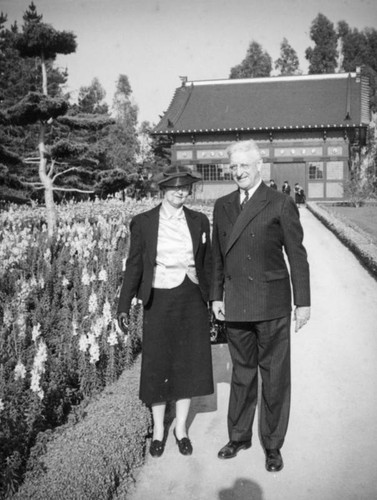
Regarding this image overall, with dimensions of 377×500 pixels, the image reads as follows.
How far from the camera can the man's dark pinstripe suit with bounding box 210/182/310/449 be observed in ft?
10.2

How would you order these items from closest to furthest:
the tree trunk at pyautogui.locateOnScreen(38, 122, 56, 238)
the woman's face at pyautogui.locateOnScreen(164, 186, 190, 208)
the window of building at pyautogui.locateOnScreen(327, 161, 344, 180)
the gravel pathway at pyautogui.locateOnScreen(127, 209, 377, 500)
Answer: the gravel pathway at pyautogui.locateOnScreen(127, 209, 377, 500) → the woman's face at pyautogui.locateOnScreen(164, 186, 190, 208) → the tree trunk at pyautogui.locateOnScreen(38, 122, 56, 238) → the window of building at pyautogui.locateOnScreen(327, 161, 344, 180)

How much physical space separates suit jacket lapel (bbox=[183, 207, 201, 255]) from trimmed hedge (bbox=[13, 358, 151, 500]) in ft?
3.94

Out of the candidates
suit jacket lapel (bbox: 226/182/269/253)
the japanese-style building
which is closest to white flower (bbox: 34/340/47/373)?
suit jacket lapel (bbox: 226/182/269/253)

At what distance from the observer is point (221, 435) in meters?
3.56

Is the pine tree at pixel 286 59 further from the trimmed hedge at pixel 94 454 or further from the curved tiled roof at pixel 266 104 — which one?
the trimmed hedge at pixel 94 454

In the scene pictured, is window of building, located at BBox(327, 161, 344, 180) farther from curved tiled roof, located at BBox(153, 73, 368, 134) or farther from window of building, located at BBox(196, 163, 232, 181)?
window of building, located at BBox(196, 163, 232, 181)

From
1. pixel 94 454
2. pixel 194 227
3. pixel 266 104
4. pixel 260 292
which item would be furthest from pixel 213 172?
pixel 94 454

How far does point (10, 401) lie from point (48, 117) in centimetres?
1053

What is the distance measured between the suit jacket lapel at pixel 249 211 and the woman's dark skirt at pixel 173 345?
47cm

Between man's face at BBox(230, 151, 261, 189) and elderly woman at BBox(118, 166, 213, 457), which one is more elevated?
man's face at BBox(230, 151, 261, 189)

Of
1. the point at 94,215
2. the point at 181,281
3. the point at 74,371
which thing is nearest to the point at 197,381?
the point at 181,281

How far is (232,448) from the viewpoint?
3.27 meters

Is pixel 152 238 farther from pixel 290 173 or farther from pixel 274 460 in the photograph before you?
pixel 290 173

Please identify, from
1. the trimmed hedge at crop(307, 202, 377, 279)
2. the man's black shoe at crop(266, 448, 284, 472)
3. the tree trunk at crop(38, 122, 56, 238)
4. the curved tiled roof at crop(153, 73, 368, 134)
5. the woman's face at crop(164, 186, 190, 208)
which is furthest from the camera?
the curved tiled roof at crop(153, 73, 368, 134)
